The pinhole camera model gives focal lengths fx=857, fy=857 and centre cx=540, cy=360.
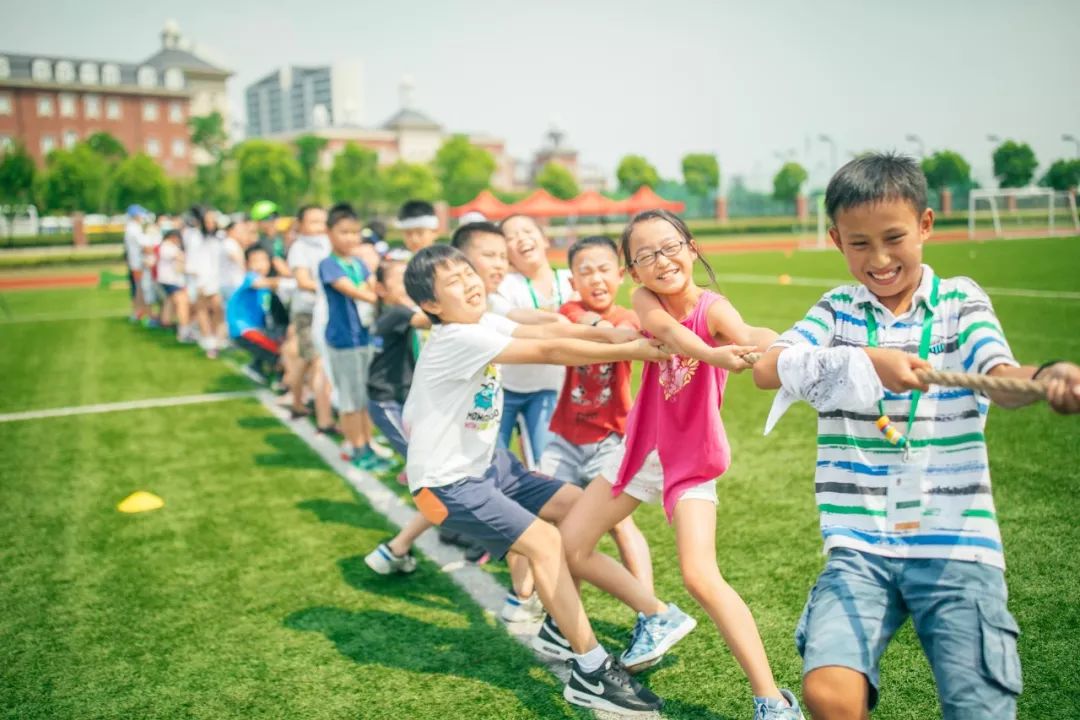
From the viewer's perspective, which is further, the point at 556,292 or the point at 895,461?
the point at 556,292

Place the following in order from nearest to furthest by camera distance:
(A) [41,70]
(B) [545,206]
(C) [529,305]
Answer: (C) [529,305] < (B) [545,206] < (A) [41,70]

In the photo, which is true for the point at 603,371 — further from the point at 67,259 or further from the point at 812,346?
the point at 67,259

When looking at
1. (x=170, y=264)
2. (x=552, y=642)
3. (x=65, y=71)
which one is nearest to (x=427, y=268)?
(x=552, y=642)

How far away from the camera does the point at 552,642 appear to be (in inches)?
155

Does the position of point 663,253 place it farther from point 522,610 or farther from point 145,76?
point 145,76

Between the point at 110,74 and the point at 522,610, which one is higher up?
the point at 110,74

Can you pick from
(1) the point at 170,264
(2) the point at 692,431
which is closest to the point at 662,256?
(2) the point at 692,431

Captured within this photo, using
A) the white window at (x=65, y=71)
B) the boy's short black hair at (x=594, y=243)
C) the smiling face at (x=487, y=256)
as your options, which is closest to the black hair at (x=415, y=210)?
the smiling face at (x=487, y=256)

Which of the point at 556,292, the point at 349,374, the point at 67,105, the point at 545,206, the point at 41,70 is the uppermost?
the point at 41,70

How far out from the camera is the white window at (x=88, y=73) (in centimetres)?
9392

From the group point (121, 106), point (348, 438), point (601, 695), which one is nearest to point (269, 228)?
point (348, 438)

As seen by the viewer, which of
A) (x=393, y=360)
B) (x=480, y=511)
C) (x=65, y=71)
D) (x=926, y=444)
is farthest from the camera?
(x=65, y=71)

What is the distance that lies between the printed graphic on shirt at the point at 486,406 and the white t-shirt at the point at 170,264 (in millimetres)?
12983

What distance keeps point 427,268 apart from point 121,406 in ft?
26.4
